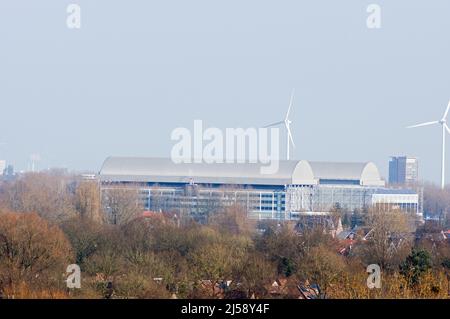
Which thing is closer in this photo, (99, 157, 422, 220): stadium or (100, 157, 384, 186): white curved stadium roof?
(99, 157, 422, 220): stadium

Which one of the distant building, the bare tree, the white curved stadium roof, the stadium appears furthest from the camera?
the distant building

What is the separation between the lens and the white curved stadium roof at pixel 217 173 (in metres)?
82.8

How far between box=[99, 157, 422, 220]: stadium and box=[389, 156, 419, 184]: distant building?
3075cm

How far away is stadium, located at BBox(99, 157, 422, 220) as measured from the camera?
Result: 7875 cm

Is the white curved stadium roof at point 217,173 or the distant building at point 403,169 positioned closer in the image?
the white curved stadium roof at point 217,173

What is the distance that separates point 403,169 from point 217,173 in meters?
42.4

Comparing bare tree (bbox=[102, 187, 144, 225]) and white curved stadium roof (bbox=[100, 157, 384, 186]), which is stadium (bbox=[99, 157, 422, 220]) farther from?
bare tree (bbox=[102, 187, 144, 225])

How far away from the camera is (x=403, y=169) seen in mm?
122500

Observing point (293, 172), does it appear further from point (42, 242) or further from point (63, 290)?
point (63, 290)

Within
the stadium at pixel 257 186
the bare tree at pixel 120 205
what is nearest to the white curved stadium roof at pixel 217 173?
the stadium at pixel 257 186

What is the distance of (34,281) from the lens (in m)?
27.1

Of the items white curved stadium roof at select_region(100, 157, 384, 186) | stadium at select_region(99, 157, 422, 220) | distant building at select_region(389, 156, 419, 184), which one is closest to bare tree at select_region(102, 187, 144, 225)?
stadium at select_region(99, 157, 422, 220)

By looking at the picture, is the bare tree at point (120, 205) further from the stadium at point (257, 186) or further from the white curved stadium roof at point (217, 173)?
A: the white curved stadium roof at point (217, 173)
